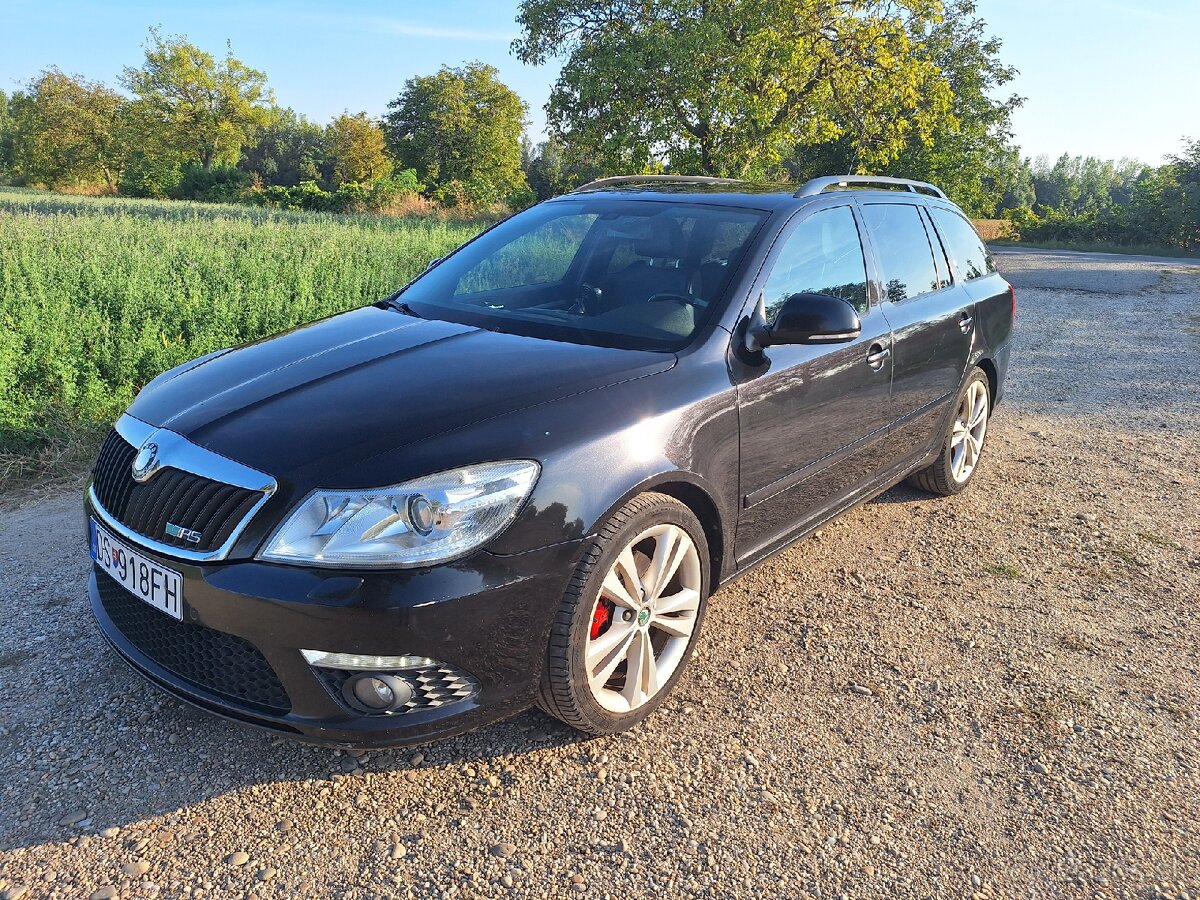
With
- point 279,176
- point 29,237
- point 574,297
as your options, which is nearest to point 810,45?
point 29,237

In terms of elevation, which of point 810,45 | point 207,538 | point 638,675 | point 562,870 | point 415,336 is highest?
point 810,45

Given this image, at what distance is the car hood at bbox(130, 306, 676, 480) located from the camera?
2.25m

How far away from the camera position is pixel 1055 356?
9.62m

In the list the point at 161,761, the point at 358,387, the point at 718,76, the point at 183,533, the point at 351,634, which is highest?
the point at 718,76

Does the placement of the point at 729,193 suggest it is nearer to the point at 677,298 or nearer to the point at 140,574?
the point at 677,298

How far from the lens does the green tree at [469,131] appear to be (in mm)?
60688

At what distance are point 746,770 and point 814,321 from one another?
1.46m

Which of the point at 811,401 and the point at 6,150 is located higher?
the point at 6,150

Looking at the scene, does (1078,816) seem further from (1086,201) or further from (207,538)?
(1086,201)

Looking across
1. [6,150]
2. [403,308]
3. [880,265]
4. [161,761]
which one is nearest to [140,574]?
[161,761]

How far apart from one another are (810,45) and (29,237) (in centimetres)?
1845

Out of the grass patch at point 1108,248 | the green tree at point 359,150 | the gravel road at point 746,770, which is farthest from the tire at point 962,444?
the green tree at point 359,150

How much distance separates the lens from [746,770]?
2514 mm

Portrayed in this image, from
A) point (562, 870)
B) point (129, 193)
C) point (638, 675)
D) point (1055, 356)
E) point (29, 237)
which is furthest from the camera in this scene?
point (129, 193)
